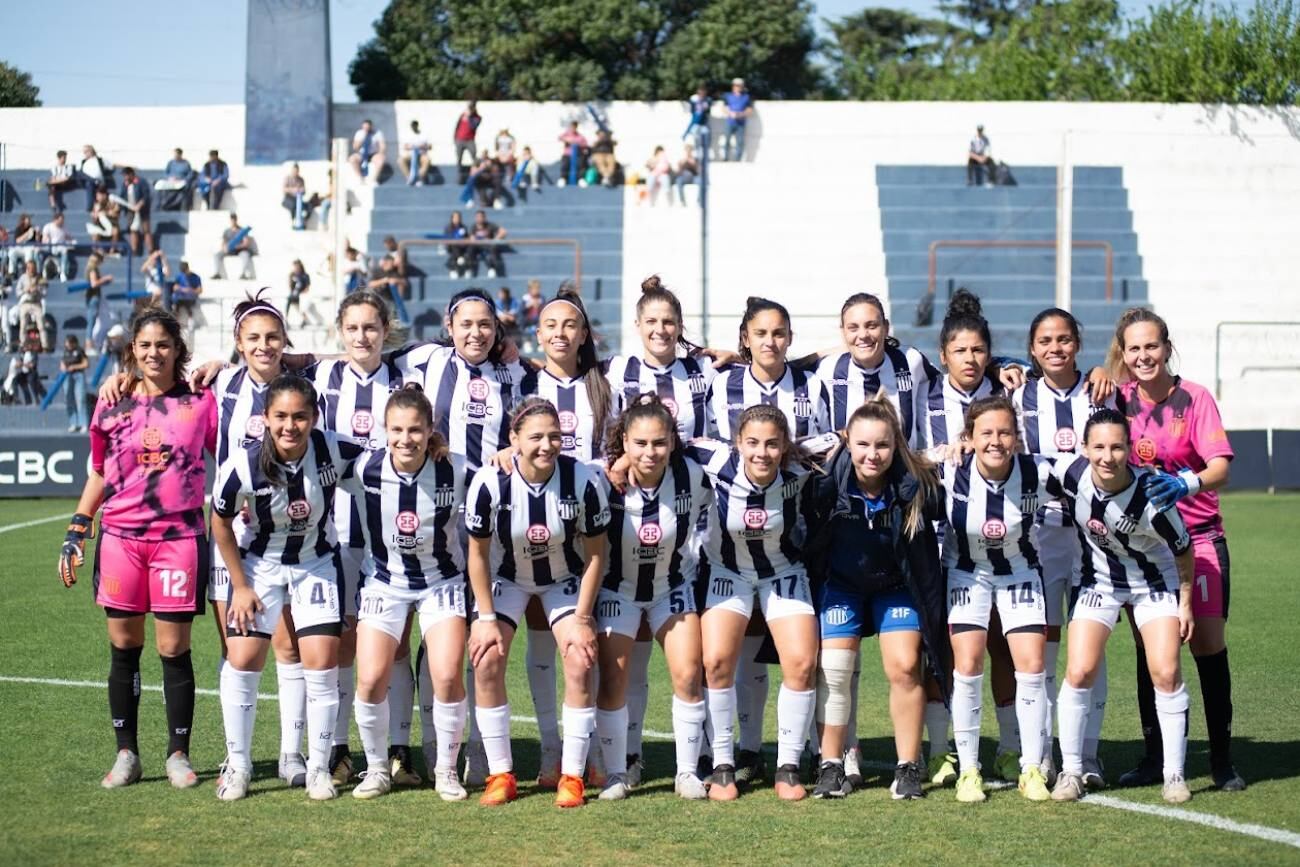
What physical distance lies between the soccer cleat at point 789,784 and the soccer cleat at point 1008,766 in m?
0.83

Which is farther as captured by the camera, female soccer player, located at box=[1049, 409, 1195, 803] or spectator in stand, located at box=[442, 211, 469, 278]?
spectator in stand, located at box=[442, 211, 469, 278]

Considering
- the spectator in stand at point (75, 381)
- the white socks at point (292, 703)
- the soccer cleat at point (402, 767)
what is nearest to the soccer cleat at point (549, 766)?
the soccer cleat at point (402, 767)

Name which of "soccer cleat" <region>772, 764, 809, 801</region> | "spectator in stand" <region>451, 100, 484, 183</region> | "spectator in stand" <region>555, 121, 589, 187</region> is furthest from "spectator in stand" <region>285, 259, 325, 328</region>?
"soccer cleat" <region>772, 764, 809, 801</region>

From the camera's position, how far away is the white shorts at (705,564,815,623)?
595 cm

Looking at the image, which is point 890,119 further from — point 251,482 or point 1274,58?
point 251,482

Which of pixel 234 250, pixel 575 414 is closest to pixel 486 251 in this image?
pixel 234 250

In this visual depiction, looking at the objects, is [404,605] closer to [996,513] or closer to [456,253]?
[996,513]

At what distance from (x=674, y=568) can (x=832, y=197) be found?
21.2 metres

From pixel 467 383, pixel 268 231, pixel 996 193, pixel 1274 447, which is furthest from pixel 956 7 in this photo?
pixel 467 383

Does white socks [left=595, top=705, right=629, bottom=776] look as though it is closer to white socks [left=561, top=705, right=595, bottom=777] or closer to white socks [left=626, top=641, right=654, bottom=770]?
white socks [left=561, top=705, right=595, bottom=777]

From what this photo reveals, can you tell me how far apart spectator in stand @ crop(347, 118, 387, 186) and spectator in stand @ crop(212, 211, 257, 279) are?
2.39 metres

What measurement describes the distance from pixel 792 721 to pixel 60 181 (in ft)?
71.1

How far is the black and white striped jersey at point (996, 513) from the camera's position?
5.92 m

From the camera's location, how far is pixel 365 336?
638 cm
